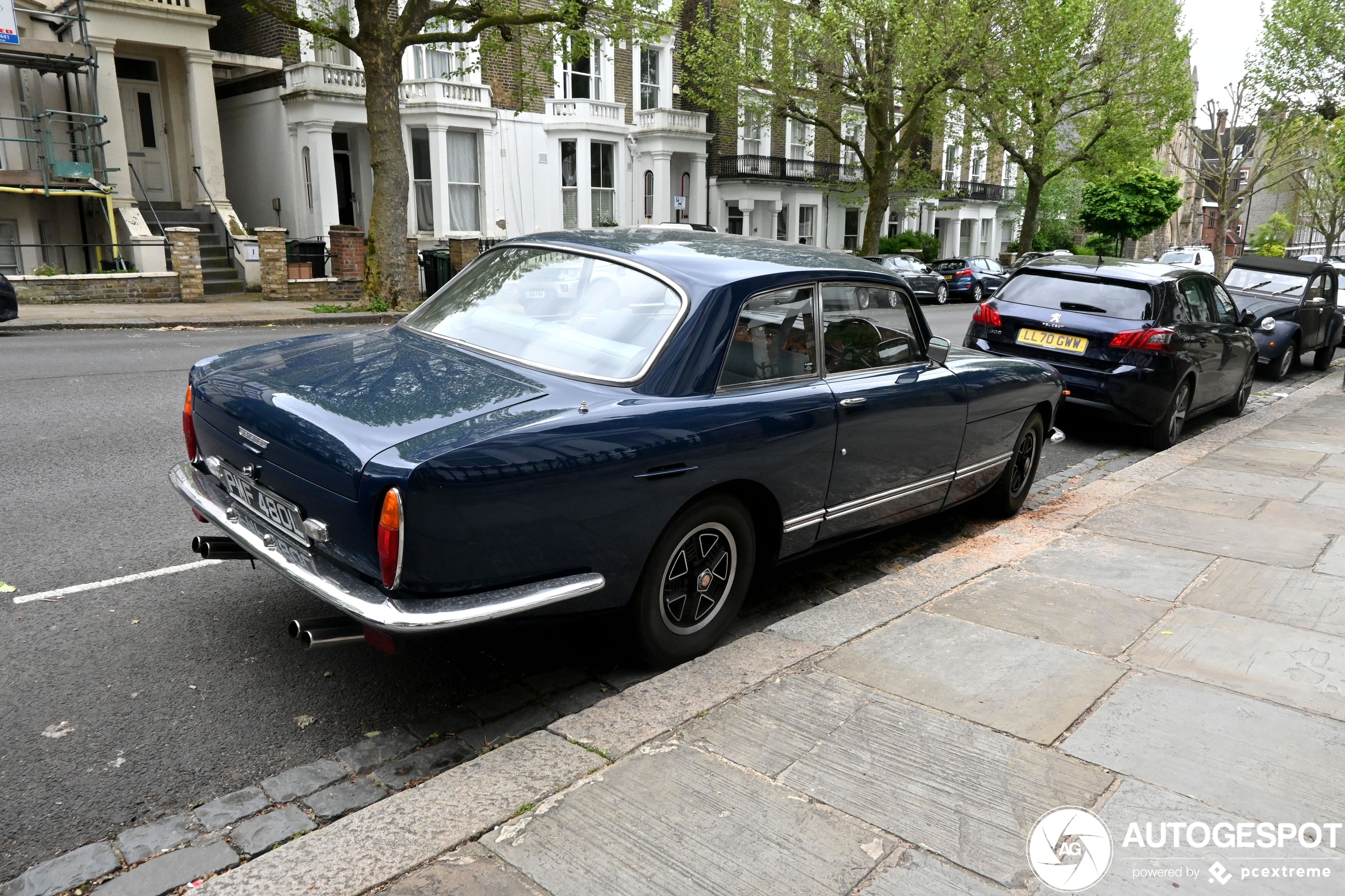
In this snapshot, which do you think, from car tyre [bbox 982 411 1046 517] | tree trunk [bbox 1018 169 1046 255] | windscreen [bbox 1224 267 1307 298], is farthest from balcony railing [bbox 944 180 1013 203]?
car tyre [bbox 982 411 1046 517]

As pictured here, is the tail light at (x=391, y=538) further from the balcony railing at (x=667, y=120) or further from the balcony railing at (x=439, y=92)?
the balcony railing at (x=667, y=120)

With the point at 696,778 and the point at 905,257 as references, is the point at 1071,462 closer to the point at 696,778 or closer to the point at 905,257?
the point at 696,778

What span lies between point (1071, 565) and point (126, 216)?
70.5 ft

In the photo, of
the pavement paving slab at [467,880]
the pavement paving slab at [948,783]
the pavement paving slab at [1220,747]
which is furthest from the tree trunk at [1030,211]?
the pavement paving slab at [467,880]

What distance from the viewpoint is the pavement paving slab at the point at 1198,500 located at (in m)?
6.57

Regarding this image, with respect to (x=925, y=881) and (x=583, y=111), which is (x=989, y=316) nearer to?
(x=925, y=881)

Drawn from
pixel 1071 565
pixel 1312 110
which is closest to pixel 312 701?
pixel 1071 565

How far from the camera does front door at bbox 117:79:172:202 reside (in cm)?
2302

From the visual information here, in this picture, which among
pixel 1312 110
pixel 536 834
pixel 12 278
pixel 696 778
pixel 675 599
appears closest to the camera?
pixel 536 834

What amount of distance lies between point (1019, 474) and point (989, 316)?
10.8 ft

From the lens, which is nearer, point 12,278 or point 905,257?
point 12,278

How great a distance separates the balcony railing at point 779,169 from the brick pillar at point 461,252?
15988 millimetres

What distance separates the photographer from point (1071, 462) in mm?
8602

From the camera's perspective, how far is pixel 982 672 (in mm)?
3807
